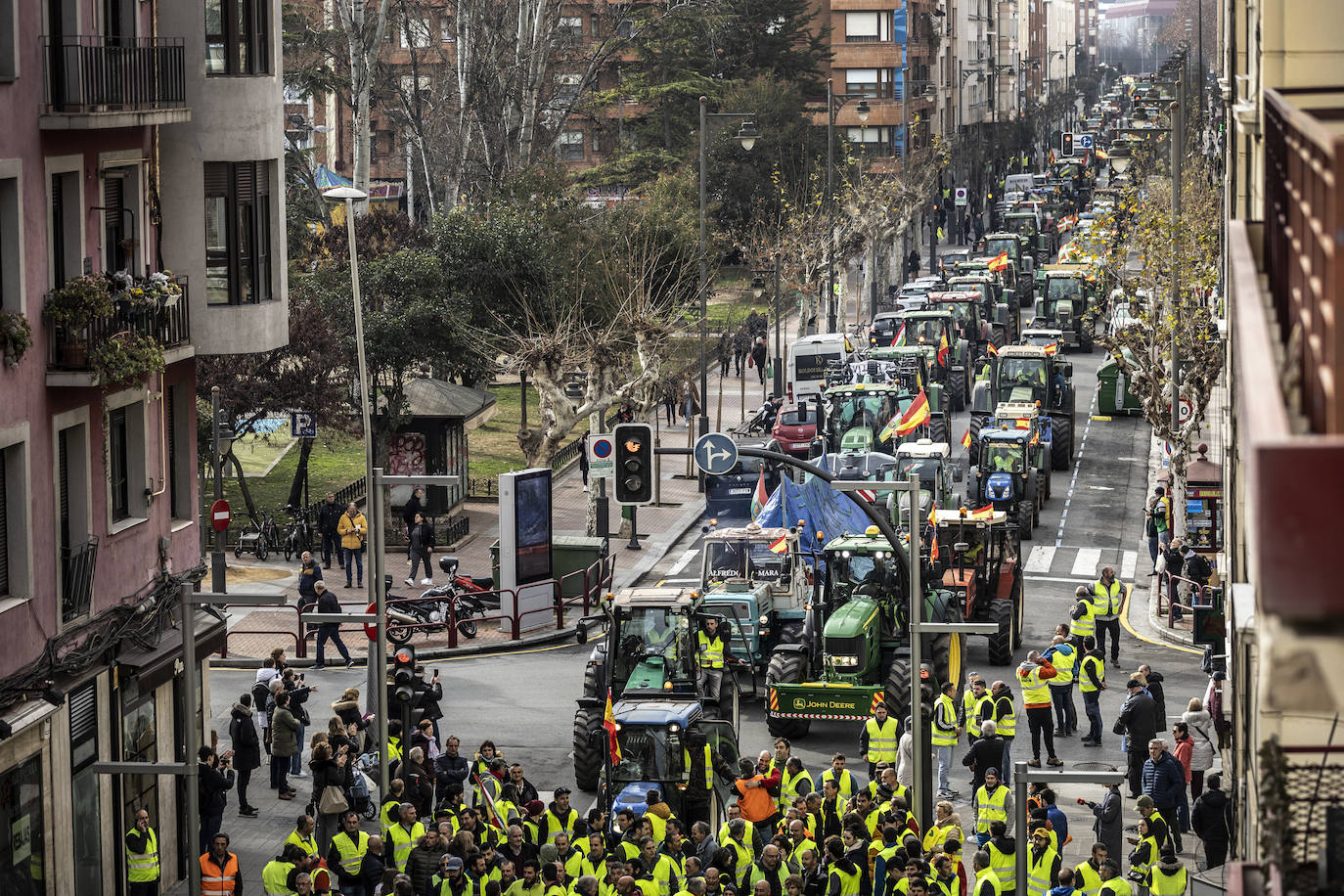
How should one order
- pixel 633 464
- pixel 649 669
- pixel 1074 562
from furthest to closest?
pixel 1074 562 → pixel 633 464 → pixel 649 669

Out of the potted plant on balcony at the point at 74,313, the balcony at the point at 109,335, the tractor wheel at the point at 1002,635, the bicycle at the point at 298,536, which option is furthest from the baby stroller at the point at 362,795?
the bicycle at the point at 298,536

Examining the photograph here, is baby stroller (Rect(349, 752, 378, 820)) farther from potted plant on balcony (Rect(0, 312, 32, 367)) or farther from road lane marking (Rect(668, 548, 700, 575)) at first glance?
road lane marking (Rect(668, 548, 700, 575))

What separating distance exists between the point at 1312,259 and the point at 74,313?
642 inches

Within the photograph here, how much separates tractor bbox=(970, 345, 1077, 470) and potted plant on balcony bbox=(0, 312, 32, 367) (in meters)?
32.9

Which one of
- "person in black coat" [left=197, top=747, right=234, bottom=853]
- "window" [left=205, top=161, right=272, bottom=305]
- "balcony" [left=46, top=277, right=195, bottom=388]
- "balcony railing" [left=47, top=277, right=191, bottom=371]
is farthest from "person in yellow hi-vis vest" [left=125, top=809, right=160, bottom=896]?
"window" [left=205, top=161, right=272, bottom=305]

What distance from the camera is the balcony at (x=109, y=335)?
21703 millimetres

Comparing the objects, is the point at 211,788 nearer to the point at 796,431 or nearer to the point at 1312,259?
the point at 1312,259

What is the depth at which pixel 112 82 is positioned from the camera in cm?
2244

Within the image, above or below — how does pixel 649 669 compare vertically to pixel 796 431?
below

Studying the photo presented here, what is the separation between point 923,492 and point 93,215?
796 inches

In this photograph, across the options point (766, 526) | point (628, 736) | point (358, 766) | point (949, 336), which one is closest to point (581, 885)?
point (628, 736)

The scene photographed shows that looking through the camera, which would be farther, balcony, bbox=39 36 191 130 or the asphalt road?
the asphalt road

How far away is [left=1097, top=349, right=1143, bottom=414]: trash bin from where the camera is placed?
58.2m

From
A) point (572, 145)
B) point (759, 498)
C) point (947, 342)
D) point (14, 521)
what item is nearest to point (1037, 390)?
point (947, 342)
